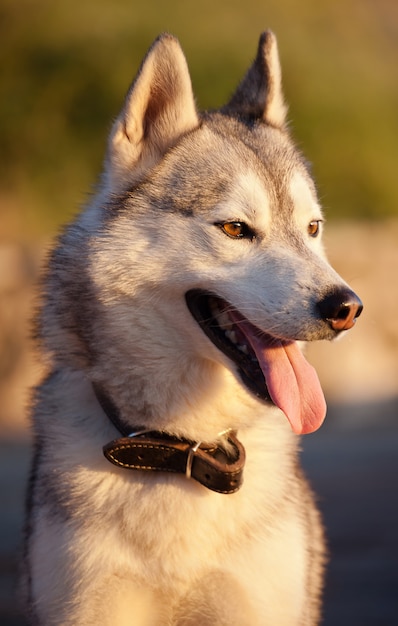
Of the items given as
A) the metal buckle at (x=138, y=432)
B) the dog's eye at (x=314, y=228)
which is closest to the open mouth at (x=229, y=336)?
the metal buckle at (x=138, y=432)

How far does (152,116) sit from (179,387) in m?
1.03

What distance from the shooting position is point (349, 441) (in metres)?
9.42

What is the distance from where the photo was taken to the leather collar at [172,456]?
12.1 feet

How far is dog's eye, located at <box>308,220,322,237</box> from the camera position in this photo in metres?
4.02

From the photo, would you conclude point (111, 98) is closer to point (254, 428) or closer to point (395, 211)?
point (395, 211)

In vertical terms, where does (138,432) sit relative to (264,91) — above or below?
below

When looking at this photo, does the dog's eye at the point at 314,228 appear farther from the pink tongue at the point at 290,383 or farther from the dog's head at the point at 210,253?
the pink tongue at the point at 290,383

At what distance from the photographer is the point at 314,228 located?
4.06 metres

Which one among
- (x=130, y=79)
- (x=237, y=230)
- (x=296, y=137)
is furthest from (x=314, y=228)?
(x=130, y=79)

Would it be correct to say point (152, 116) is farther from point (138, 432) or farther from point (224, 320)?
point (138, 432)

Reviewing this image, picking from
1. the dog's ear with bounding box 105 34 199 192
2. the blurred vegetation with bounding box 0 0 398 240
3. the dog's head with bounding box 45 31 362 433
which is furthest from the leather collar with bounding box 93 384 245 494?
the blurred vegetation with bounding box 0 0 398 240

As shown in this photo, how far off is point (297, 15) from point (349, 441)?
9671 millimetres

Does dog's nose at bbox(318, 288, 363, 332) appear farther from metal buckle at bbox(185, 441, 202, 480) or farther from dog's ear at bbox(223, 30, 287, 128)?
Answer: dog's ear at bbox(223, 30, 287, 128)

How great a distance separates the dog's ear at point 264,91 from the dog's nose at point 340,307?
116 cm
